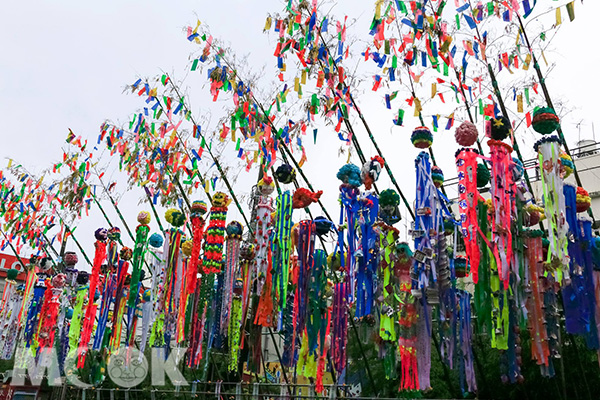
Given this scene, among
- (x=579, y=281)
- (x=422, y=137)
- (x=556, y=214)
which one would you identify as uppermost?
(x=422, y=137)

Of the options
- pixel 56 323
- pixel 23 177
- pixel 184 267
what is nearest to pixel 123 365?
pixel 56 323

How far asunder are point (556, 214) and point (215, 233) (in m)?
3.72

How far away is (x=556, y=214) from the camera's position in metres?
4.26

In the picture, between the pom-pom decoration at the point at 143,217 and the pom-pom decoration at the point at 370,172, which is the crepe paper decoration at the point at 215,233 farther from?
the pom-pom decoration at the point at 370,172

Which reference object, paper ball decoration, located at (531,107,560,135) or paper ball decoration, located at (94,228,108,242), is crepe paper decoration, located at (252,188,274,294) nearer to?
paper ball decoration, located at (94,228,108,242)

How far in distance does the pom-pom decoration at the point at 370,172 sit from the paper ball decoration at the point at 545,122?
4.75ft

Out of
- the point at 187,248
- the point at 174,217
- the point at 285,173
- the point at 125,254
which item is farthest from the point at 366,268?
the point at 125,254

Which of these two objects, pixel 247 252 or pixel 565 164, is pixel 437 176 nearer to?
pixel 565 164

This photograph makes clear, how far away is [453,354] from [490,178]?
1.71 meters

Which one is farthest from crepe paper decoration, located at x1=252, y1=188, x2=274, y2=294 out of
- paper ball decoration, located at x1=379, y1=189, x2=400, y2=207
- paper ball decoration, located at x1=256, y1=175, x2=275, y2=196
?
paper ball decoration, located at x1=379, y1=189, x2=400, y2=207

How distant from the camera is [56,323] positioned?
916cm

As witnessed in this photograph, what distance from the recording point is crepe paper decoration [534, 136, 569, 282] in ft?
13.9

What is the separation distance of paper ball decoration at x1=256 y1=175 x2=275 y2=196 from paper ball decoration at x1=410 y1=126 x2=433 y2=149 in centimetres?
191

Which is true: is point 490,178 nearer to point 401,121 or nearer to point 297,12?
point 401,121
